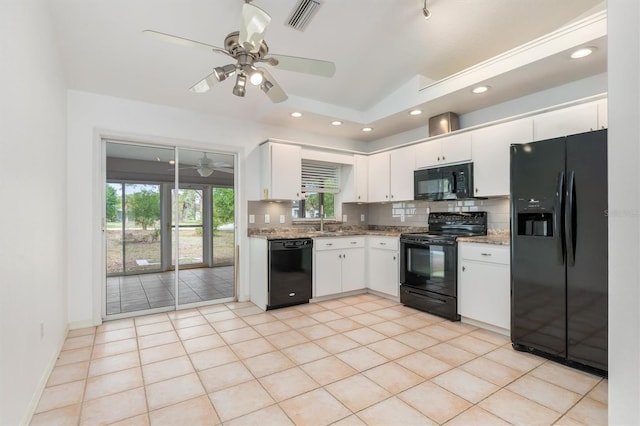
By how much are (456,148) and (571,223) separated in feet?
5.36

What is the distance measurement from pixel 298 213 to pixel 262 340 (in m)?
2.29

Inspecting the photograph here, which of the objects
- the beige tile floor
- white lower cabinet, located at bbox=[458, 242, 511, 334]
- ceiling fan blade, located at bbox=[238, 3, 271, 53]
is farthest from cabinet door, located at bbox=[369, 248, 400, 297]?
ceiling fan blade, located at bbox=[238, 3, 271, 53]

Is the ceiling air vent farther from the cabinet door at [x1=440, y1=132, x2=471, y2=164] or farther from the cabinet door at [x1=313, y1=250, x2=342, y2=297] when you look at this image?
the cabinet door at [x1=313, y1=250, x2=342, y2=297]

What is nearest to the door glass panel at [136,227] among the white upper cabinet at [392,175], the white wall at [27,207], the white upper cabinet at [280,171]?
the white wall at [27,207]

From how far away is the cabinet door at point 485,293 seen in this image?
3.02 meters

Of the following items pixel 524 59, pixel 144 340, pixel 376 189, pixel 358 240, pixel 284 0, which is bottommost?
pixel 144 340

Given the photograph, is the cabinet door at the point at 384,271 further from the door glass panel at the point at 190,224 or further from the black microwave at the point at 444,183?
the door glass panel at the point at 190,224

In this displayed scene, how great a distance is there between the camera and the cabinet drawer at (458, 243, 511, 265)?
3.02 metres

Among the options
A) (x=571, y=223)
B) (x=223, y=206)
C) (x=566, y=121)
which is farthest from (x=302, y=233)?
(x=566, y=121)

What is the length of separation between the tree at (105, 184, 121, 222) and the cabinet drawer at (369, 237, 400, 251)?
329cm

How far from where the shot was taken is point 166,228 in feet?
13.6

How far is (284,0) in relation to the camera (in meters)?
2.67

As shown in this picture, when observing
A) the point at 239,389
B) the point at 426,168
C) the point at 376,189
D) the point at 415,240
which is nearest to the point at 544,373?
the point at 415,240

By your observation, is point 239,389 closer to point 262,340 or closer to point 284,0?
point 262,340
